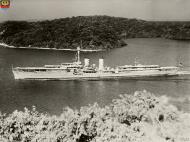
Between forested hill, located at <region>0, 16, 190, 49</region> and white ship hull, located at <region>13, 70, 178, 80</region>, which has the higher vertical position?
forested hill, located at <region>0, 16, 190, 49</region>

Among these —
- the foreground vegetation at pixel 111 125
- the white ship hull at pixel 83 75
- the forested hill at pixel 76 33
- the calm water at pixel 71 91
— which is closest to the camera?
the foreground vegetation at pixel 111 125

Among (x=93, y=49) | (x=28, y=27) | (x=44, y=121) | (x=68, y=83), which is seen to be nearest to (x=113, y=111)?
(x=44, y=121)

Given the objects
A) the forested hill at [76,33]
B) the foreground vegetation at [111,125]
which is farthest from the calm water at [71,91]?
the forested hill at [76,33]

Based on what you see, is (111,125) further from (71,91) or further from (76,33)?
(76,33)

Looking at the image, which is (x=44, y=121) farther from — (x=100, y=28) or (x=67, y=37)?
(x=100, y=28)

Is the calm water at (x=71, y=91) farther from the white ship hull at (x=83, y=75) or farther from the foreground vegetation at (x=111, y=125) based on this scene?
the foreground vegetation at (x=111, y=125)

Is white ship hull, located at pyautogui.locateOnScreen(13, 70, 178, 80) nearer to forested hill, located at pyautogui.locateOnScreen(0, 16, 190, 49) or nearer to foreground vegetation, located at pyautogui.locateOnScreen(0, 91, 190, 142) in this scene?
foreground vegetation, located at pyautogui.locateOnScreen(0, 91, 190, 142)

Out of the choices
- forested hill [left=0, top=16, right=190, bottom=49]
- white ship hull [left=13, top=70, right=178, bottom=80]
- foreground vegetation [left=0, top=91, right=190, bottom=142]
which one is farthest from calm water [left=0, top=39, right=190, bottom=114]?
forested hill [left=0, top=16, right=190, bottom=49]

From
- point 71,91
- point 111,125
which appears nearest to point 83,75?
point 71,91
